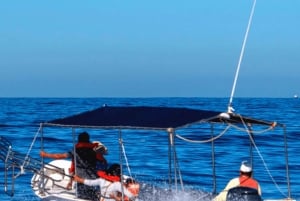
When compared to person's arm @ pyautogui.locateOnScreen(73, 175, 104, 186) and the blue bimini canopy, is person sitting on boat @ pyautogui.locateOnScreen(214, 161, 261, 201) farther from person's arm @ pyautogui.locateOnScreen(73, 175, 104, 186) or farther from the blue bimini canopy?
person's arm @ pyautogui.locateOnScreen(73, 175, 104, 186)

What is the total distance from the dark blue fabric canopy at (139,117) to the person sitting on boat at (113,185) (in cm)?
90

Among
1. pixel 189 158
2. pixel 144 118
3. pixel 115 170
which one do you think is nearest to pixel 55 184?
pixel 115 170

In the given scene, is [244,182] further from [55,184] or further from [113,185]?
[55,184]

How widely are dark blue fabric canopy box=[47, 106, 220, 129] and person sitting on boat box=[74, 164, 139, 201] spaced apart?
35.4 inches

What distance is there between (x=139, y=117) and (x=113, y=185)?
1336 millimetres

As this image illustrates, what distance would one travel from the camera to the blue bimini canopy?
1725cm

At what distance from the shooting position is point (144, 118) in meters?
18.0

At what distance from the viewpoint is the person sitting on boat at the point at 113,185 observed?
18500 millimetres

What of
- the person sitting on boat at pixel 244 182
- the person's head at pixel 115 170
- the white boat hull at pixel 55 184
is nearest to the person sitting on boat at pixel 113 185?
the person's head at pixel 115 170

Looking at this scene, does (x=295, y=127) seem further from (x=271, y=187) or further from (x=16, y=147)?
(x=271, y=187)

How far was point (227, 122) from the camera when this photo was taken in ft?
61.7

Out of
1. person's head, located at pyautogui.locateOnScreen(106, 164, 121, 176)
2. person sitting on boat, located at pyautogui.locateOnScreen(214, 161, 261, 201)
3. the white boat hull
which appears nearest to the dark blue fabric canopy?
person's head, located at pyautogui.locateOnScreen(106, 164, 121, 176)

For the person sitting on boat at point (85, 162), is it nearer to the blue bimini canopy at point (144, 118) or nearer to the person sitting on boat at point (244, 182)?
the blue bimini canopy at point (144, 118)

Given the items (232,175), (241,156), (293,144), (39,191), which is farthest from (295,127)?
(39,191)
